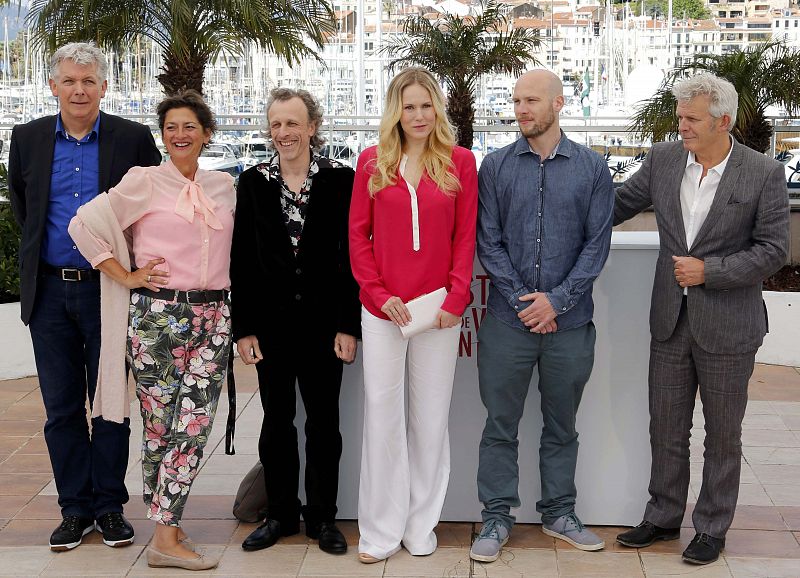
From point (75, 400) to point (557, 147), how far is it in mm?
2166

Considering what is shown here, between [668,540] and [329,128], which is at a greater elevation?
[329,128]

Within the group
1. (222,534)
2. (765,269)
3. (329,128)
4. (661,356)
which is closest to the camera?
(765,269)

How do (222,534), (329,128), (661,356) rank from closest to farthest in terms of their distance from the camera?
1. (661,356)
2. (222,534)
3. (329,128)

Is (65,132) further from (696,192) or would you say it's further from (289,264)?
(696,192)

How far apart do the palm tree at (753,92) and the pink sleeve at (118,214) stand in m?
7.46

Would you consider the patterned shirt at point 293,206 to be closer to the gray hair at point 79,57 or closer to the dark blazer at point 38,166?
the dark blazer at point 38,166

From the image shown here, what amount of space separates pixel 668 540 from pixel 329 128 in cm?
792

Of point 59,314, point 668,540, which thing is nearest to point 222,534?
point 59,314

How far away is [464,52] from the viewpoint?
15.9 m

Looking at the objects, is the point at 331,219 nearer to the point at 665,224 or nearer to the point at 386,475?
the point at 386,475

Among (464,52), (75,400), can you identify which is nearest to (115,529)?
(75,400)

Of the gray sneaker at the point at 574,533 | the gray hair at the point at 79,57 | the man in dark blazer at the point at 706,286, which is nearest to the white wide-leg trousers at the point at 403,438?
the gray sneaker at the point at 574,533

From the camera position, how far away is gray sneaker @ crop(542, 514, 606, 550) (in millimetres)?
4230

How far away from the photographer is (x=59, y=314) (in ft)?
13.8
